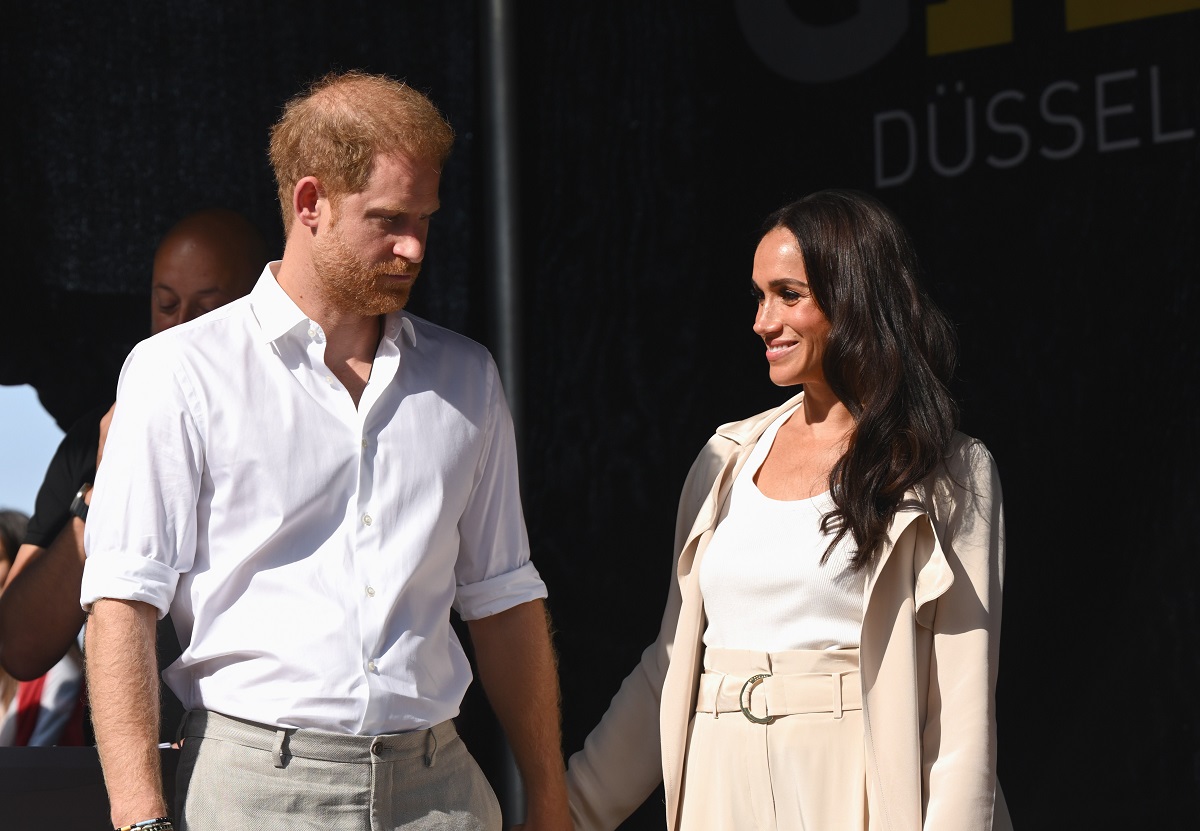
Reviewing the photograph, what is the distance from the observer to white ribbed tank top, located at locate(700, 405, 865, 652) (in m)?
2.47

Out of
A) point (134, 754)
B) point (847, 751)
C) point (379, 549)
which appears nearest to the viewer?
point (134, 754)

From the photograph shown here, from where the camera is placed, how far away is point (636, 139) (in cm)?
374

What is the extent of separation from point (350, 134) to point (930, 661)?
127 cm

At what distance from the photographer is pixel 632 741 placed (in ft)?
9.11

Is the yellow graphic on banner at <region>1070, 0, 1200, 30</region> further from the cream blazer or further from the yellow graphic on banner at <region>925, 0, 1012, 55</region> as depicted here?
the cream blazer

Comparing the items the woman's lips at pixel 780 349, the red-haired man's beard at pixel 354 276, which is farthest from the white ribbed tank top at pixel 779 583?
the red-haired man's beard at pixel 354 276

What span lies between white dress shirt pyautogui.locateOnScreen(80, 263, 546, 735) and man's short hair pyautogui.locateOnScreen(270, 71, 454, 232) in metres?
0.18

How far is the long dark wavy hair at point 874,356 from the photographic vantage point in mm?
2473

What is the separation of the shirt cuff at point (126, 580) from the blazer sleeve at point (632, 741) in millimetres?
1011

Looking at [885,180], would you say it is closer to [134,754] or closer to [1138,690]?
[1138,690]

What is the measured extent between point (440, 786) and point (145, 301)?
1560mm

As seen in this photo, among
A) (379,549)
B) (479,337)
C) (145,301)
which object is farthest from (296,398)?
(479,337)

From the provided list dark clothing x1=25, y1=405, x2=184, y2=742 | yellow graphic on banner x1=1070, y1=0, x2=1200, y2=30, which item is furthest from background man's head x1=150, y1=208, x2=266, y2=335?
yellow graphic on banner x1=1070, y1=0, x2=1200, y2=30

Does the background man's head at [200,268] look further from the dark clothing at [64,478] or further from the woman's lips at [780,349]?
the woman's lips at [780,349]
